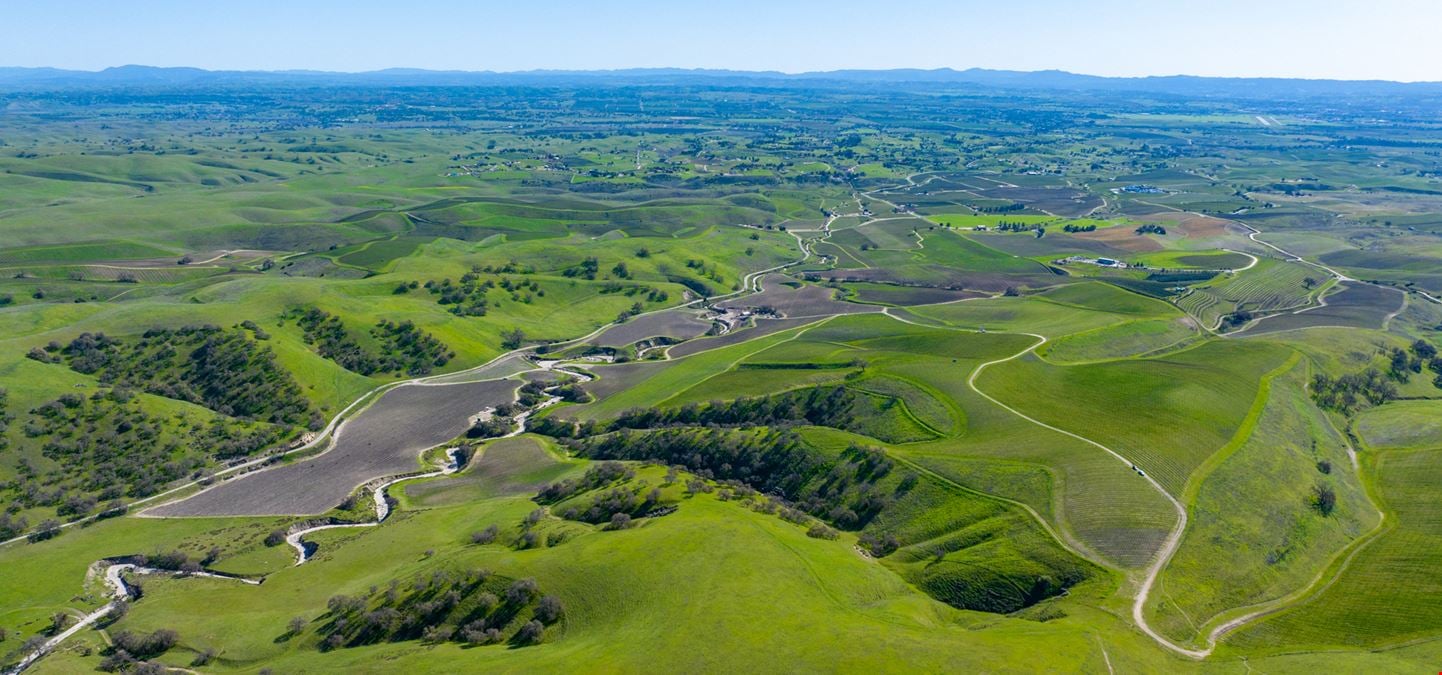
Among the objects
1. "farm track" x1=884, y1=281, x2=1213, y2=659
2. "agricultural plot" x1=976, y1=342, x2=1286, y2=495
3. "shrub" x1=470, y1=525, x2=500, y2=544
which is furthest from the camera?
"agricultural plot" x1=976, y1=342, x2=1286, y2=495

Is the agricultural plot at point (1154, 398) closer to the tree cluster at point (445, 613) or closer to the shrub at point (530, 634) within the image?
the shrub at point (530, 634)

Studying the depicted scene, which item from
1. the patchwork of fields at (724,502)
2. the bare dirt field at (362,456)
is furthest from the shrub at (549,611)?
the bare dirt field at (362,456)

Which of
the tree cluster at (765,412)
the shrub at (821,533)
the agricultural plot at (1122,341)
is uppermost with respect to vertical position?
the agricultural plot at (1122,341)

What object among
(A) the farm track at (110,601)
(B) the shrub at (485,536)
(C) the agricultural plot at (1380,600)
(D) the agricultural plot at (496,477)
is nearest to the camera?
(C) the agricultural plot at (1380,600)

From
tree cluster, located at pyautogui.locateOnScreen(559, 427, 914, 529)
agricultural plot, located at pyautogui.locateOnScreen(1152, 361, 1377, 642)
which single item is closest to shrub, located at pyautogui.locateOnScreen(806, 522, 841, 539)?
tree cluster, located at pyautogui.locateOnScreen(559, 427, 914, 529)

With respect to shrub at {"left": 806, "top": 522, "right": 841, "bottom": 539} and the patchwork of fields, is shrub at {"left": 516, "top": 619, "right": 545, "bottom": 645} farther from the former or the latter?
shrub at {"left": 806, "top": 522, "right": 841, "bottom": 539}

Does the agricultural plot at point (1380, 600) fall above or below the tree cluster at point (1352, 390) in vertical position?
below

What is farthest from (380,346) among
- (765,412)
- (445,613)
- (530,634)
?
(530,634)

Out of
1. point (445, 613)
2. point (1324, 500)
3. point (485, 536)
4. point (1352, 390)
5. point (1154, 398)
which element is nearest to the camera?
point (445, 613)

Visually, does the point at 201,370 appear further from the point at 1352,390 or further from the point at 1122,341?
the point at 1352,390
